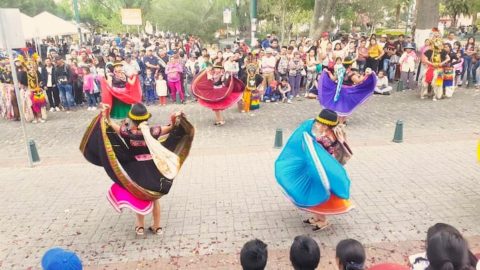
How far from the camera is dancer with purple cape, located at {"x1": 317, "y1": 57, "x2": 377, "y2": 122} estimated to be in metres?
9.96

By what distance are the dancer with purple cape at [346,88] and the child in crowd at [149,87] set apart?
6524 mm

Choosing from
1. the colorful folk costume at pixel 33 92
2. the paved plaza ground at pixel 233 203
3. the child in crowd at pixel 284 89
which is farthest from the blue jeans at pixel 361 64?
the colorful folk costume at pixel 33 92

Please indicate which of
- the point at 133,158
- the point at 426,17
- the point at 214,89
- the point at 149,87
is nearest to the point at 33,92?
the point at 149,87

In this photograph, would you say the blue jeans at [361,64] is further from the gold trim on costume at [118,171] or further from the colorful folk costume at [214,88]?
the gold trim on costume at [118,171]

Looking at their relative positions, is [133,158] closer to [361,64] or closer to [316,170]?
[316,170]

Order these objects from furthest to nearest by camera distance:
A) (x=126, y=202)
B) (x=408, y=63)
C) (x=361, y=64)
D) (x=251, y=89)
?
(x=361, y=64) → (x=408, y=63) → (x=251, y=89) → (x=126, y=202)

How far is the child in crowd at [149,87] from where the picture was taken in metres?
14.4

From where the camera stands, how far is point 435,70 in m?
13.0

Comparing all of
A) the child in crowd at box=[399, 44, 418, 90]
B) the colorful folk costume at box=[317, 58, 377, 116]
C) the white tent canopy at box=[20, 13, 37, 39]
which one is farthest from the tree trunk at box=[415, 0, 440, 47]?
the white tent canopy at box=[20, 13, 37, 39]

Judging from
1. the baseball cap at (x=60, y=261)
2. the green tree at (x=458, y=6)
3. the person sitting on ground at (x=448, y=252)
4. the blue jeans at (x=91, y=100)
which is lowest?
the blue jeans at (x=91, y=100)

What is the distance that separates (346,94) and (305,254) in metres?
7.42

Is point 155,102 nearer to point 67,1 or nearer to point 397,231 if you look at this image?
point 397,231

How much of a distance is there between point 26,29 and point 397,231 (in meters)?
20.6

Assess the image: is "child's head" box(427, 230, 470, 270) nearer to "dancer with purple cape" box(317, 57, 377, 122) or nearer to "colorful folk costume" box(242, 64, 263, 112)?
"dancer with purple cape" box(317, 57, 377, 122)
